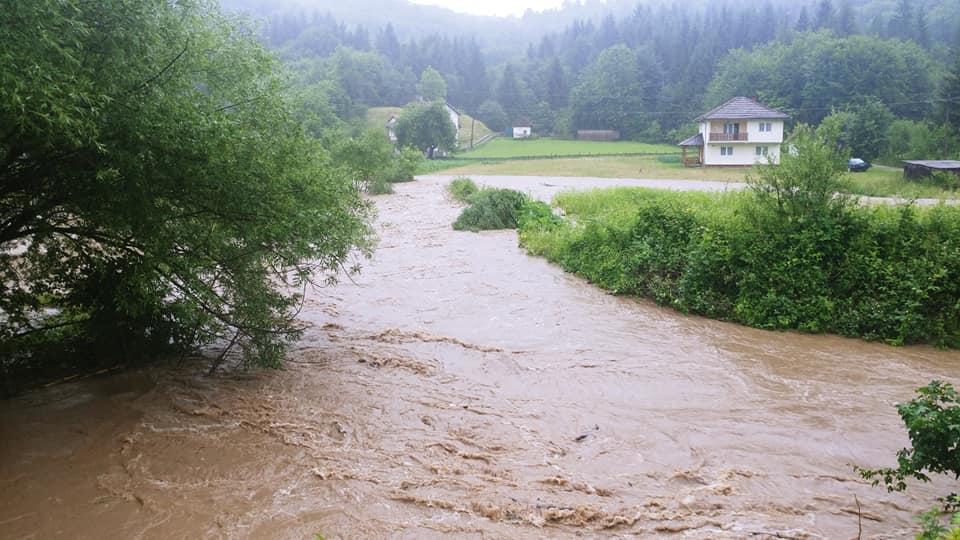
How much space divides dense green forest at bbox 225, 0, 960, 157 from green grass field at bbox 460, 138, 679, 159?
5343 millimetres

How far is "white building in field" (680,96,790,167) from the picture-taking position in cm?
5775

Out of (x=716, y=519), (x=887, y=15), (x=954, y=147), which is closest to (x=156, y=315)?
(x=716, y=519)

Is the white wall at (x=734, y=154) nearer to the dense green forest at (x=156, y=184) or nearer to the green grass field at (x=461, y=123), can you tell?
the green grass field at (x=461, y=123)

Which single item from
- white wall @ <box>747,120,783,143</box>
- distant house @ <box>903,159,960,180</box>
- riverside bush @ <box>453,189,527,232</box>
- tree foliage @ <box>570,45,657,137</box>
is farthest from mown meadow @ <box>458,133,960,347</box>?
tree foliage @ <box>570,45,657,137</box>

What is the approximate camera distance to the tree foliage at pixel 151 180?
6418 mm

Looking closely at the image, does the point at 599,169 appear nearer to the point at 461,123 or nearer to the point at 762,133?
the point at 762,133

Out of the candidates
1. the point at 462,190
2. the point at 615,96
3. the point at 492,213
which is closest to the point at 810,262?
the point at 492,213

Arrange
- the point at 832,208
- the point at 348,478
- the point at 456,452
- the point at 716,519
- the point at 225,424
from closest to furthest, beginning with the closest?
1. the point at 716,519
2. the point at 348,478
3. the point at 456,452
4. the point at 225,424
5. the point at 832,208

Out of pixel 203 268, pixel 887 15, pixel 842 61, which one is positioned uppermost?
pixel 887 15

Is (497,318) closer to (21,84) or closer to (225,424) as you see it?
(225,424)

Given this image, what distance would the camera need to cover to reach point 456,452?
8.13m

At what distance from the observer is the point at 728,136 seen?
58281 mm

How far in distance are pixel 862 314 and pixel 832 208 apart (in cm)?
218

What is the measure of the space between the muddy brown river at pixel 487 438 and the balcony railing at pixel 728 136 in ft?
159
